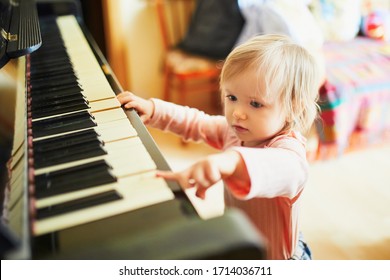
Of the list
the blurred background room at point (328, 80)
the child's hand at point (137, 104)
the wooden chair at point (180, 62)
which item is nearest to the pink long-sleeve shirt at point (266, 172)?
the child's hand at point (137, 104)

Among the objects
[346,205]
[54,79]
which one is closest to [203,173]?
[54,79]

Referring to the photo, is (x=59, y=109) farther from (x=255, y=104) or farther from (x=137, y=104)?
(x=255, y=104)

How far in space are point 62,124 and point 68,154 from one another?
13 centimetres

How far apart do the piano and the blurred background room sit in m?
0.99

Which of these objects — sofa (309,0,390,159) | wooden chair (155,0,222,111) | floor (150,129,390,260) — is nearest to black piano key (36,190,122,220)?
floor (150,129,390,260)

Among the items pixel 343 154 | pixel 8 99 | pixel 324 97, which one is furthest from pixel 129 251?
pixel 343 154

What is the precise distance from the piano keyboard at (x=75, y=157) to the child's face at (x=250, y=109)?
22 cm

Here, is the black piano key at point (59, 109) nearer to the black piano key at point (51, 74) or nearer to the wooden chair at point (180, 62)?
the black piano key at point (51, 74)

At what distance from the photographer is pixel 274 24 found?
208 centimetres

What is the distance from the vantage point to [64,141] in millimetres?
753

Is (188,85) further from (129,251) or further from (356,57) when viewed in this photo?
(129,251)

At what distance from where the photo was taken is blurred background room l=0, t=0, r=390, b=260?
1808 mm

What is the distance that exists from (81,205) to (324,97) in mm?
1680

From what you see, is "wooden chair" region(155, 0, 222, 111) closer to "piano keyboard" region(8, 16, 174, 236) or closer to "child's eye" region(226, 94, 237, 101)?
"piano keyboard" region(8, 16, 174, 236)
